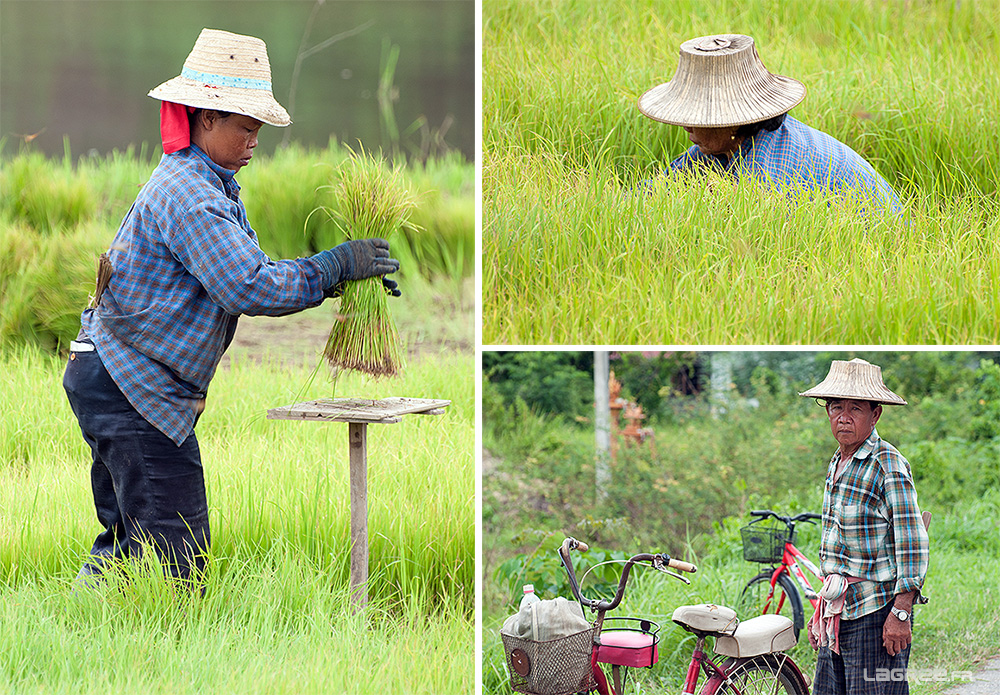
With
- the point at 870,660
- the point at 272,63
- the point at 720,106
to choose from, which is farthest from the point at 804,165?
the point at 272,63

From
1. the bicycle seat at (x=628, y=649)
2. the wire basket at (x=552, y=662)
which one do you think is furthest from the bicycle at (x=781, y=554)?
the wire basket at (x=552, y=662)

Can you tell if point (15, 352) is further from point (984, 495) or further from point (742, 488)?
point (984, 495)

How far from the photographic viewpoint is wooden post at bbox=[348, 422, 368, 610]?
322cm

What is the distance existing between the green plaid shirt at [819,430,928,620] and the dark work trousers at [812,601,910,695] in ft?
0.18

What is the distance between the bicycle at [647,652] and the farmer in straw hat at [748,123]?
5.71 feet

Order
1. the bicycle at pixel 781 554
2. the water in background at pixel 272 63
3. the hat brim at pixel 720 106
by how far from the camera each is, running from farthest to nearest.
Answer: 1. the water in background at pixel 272 63
2. the bicycle at pixel 781 554
3. the hat brim at pixel 720 106

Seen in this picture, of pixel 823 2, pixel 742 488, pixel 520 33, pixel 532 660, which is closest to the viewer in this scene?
pixel 532 660

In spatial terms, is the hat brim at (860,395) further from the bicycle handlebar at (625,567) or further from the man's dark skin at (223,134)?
the man's dark skin at (223,134)

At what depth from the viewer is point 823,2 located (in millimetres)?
5402

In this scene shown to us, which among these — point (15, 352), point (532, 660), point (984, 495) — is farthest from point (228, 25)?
point (984, 495)

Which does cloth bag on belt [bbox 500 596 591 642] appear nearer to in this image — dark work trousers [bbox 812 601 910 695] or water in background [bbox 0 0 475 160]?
dark work trousers [bbox 812 601 910 695]

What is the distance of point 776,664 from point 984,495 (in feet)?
11.8

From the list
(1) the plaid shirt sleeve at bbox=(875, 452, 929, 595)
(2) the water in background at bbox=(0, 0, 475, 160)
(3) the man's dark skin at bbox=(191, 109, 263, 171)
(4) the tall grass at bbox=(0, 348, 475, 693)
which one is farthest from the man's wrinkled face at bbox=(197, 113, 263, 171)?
(2) the water in background at bbox=(0, 0, 475, 160)

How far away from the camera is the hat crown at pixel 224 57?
3127mm
